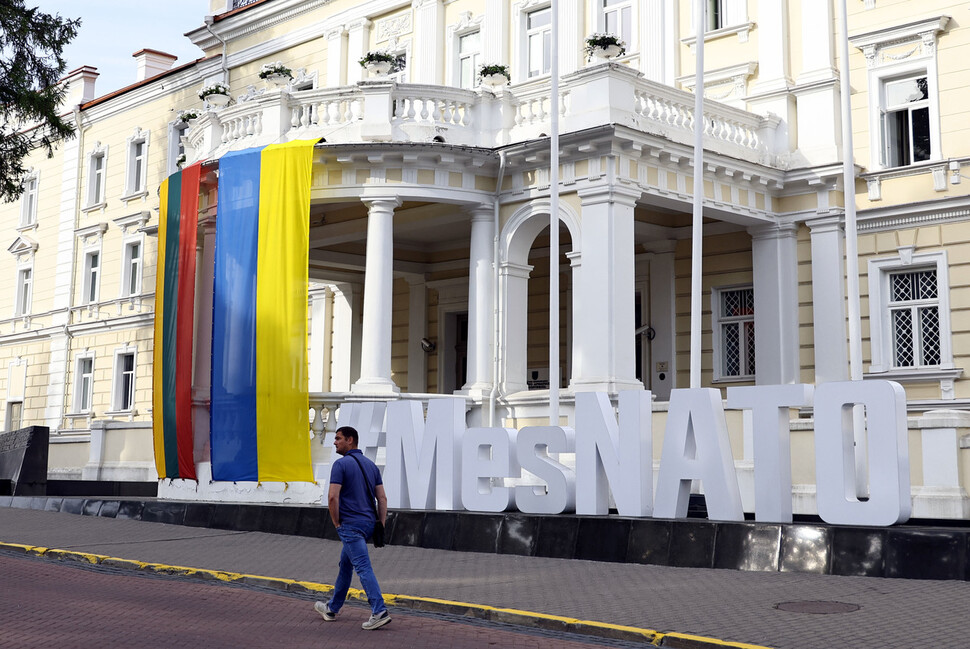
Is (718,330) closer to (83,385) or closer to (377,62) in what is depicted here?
(377,62)

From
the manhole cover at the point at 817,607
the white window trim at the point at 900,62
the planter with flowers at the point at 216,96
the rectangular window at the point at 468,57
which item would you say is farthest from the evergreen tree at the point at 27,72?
the manhole cover at the point at 817,607

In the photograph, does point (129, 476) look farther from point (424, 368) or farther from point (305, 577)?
point (305, 577)

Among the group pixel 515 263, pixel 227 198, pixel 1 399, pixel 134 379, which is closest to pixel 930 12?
pixel 515 263

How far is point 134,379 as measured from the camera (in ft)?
113

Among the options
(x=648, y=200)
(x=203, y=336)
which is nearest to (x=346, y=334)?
(x=203, y=336)

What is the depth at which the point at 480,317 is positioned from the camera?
806 inches

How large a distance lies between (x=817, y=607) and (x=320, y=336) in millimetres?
21666

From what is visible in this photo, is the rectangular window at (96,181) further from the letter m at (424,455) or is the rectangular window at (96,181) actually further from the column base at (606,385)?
the letter m at (424,455)

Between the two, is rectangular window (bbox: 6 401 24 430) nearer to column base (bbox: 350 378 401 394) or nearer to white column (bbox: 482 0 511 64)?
white column (bbox: 482 0 511 64)

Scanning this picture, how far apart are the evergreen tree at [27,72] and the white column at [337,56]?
6230 mm

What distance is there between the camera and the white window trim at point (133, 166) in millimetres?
35562

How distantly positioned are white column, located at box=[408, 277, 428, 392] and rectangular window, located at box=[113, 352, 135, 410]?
11267mm

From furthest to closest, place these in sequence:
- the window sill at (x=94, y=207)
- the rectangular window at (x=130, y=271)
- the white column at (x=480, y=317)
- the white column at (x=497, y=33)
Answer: the window sill at (x=94, y=207), the rectangular window at (x=130, y=271), the white column at (x=497, y=33), the white column at (x=480, y=317)

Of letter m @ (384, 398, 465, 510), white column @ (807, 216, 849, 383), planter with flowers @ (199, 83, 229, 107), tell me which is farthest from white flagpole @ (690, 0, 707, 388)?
planter with flowers @ (199, 83, 229, 107)
